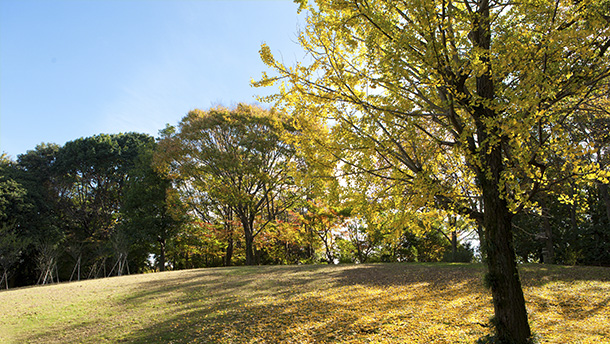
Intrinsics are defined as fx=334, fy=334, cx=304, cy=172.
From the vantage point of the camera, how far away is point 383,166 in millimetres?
6207

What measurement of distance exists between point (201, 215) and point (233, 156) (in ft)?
17.5

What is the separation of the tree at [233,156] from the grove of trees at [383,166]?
9 cm

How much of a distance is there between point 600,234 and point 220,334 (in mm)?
15078

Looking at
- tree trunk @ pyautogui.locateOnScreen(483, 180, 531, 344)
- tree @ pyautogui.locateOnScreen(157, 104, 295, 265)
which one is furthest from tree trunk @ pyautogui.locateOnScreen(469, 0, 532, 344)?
tree @ pyautogui.locateOnScreen(157, 104, 295, 265)

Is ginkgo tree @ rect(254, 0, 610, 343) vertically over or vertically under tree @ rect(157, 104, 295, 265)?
under

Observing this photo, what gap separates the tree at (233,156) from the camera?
18.0m

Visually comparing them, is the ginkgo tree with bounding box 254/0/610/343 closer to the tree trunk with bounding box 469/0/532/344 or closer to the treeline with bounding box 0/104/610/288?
the tree trunk with bounding box 469/0/532/344

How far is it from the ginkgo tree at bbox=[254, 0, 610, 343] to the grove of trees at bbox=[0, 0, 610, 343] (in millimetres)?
28

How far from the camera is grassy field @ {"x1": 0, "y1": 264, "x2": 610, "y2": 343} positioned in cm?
559

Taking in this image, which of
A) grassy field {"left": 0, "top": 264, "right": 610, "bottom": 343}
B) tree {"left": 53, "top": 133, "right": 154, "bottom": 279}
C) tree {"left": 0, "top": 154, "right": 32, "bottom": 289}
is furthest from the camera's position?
tree {"left": 53, "top": 133, "right": 154, "bottom": 279}

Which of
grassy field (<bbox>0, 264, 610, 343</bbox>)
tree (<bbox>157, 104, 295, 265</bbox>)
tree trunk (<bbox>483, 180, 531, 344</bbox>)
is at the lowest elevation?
grassy field (<bbox>0, 264, 610, 343</bbox>)

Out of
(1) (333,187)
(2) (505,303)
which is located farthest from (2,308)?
(2) (505,303)

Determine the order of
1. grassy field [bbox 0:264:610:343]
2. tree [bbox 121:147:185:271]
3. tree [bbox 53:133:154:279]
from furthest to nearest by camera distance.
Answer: tree [bbox 53:133:154:279]
tree [bbox 121:147:185:271]
grassy field [bbox 0:264:610:343]

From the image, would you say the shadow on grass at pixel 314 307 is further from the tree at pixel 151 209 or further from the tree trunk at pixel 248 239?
the tree at pixel 151 209
